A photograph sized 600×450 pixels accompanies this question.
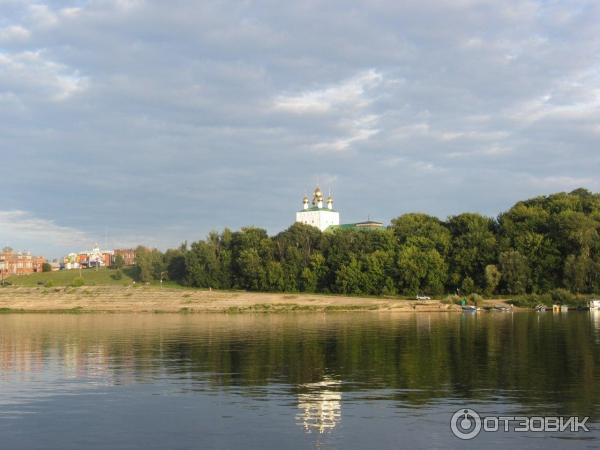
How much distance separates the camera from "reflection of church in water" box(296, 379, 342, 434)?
2333cm

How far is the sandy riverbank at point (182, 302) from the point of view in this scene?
10344 cm

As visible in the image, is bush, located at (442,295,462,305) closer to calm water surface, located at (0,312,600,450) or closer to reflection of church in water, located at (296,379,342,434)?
calm water surface, located at (0,312,600,450)

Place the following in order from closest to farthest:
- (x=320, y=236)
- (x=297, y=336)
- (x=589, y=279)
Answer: (x=297, y=336) → (x=589, y=279) → (x=320, y=236)

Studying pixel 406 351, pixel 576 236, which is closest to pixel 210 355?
pixel 406 351

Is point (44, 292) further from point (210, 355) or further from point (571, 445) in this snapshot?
point (571, 445)

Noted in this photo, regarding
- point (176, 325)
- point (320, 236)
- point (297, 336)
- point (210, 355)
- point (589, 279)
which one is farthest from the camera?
point (320, 236)

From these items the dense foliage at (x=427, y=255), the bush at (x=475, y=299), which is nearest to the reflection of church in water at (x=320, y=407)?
the bush at (x=475, y=299)

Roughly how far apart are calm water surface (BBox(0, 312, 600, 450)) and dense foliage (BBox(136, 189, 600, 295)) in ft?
175

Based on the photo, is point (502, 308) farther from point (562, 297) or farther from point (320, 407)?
point (320, 407)

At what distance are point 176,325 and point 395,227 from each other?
69.0 m

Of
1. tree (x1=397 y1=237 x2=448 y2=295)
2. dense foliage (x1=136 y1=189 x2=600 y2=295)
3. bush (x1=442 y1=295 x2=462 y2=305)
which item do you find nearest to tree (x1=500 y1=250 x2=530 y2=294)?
dense foliage (x1=136 y1=189 x2=600 y2=295)

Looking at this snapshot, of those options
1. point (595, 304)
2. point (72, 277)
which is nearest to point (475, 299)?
point (595, 304)

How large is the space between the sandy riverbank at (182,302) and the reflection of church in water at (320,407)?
7082cm

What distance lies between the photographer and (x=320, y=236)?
141750 millimetres
